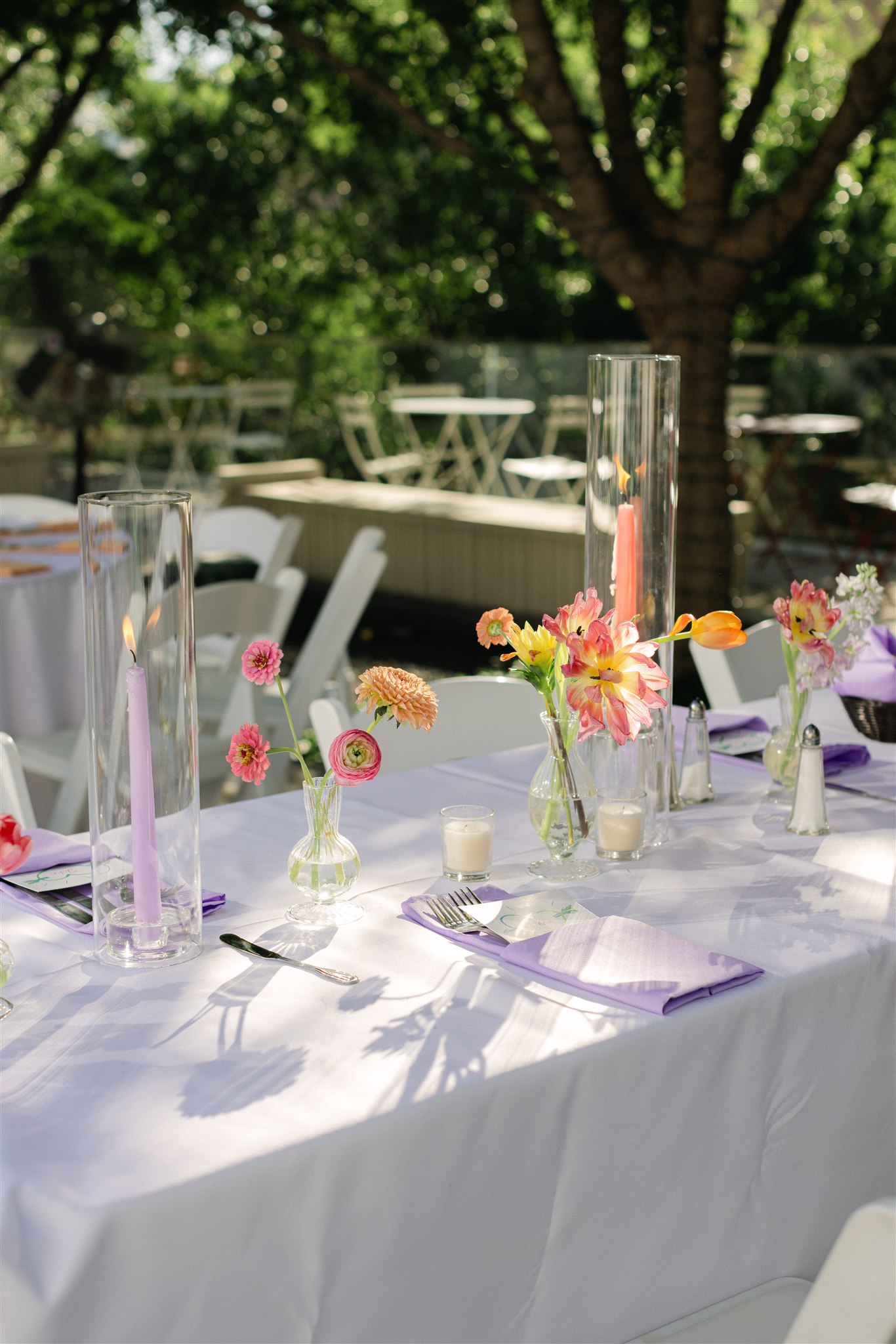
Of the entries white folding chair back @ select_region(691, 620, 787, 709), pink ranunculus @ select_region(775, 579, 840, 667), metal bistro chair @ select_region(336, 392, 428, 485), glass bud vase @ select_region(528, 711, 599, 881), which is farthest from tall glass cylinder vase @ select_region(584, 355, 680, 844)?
metal bistro chair @ select_region(336, 392, 428, 485)

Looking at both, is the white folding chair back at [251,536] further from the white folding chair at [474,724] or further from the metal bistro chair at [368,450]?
the metal bistro chair at [368,450]

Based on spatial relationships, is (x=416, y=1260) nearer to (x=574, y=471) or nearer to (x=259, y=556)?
(x=259, y=556)

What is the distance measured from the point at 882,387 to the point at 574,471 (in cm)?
191

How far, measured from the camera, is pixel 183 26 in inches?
278

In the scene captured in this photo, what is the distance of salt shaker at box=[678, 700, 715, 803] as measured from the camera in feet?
6.63

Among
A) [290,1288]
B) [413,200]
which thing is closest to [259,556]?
[290,1288]

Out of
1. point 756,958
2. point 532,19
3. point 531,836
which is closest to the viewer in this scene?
point 756,958

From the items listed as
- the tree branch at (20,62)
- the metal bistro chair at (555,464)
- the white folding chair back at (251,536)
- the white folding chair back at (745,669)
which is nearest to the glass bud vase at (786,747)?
the white folding chair back at (745,669)

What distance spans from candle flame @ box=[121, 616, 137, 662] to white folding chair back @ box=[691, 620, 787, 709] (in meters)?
1.65

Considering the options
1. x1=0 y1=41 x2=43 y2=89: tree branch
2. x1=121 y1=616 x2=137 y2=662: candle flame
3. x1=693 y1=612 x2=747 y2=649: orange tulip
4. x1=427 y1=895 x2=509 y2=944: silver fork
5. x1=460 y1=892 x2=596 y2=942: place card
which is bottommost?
x1=460 y1=892 x2=596 y2=942: place card

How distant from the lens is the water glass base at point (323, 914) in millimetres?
1555

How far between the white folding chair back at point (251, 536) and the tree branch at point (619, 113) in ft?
6.53

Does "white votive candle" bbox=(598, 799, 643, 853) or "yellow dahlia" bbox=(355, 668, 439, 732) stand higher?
"yellow dahlia" bbox=(355, 668, 439, 732)

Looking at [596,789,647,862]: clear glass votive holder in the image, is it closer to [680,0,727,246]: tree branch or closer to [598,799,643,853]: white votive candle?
[598,799,643,853]: white votive candle
